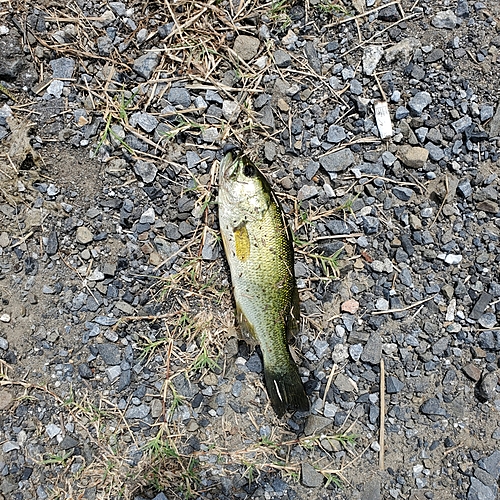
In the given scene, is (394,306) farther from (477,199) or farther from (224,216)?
(224,216)

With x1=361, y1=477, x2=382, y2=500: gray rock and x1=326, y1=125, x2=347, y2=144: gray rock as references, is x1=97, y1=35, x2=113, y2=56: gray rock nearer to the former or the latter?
x1=326, y1=125, x2=347, y2=144: gray rock

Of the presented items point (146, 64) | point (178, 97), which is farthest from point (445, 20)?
point (146, 64)

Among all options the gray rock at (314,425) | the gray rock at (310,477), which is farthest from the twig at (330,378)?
the gray rock at (310,477)

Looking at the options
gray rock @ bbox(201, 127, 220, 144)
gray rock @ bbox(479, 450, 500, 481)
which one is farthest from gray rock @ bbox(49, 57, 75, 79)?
gray rock @ bbox(479, 450, 500, 481)

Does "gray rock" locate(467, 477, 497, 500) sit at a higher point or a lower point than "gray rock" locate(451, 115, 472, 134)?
lower

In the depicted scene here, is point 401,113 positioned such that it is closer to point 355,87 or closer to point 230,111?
point 355,87

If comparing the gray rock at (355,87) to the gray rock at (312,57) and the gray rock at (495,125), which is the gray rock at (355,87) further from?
the gray rock at (495,125)
